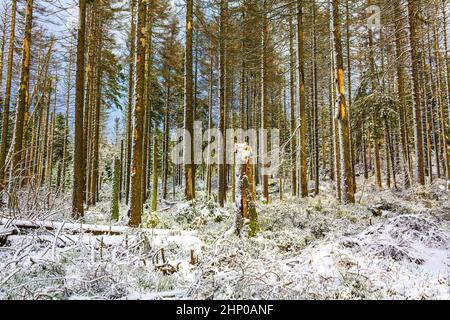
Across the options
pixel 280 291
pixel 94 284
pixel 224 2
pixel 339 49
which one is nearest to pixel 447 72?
pixel 339 49

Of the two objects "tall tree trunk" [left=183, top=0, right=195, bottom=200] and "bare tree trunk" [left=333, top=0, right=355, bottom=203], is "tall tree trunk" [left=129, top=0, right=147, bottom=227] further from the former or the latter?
"bare tree trunk" [left=333, top=0, right=355, bottom=203]

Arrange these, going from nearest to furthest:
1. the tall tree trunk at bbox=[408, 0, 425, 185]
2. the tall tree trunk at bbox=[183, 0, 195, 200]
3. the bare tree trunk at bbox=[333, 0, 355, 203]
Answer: the bare tree trunk at bbox=[333, 0, 355, 203] < the tall tree trunk at bbox=[408, 0, 425, 185] < the tall tree trunk at bbox=[183, 0, 195, 200]

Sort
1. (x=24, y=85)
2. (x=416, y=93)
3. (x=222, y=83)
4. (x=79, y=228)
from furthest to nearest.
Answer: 1. (x=222, y=83)
2. (x=24, y=85)
3. (x=416, y=93)
4. (x=79, y=228)

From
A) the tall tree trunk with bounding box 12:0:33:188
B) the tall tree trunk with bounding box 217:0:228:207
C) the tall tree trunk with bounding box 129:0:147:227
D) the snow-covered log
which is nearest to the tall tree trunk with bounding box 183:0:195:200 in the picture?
the tall tree trunk with bounding box 217:0:228:207

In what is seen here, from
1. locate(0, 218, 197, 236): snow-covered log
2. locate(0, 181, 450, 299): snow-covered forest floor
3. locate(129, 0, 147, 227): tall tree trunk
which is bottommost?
locate(0, 181, 450, 299): snow-covered forest floor

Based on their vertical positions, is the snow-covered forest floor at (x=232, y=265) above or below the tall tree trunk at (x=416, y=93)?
below

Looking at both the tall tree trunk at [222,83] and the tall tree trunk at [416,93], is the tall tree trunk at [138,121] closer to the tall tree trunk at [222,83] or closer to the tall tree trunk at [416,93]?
the tall tree trunk at [222,83]

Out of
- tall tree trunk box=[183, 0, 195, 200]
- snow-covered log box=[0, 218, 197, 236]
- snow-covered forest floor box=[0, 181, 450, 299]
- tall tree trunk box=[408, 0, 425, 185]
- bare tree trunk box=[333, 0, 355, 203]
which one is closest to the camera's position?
snow-covered forest floor box=[0, 181, 450, 299]

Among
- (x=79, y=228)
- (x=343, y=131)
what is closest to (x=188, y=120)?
(x=343, y=131)

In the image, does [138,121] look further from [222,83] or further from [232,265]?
[222,83]

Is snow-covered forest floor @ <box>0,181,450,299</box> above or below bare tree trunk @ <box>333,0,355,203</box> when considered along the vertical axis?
below

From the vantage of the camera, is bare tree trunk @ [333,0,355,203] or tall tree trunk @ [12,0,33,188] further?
tall tree trunk @ [12,0,33,188]

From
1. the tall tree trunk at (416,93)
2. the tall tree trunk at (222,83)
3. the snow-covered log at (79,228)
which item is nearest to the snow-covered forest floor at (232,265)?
the snow-covered log at (79,228)
